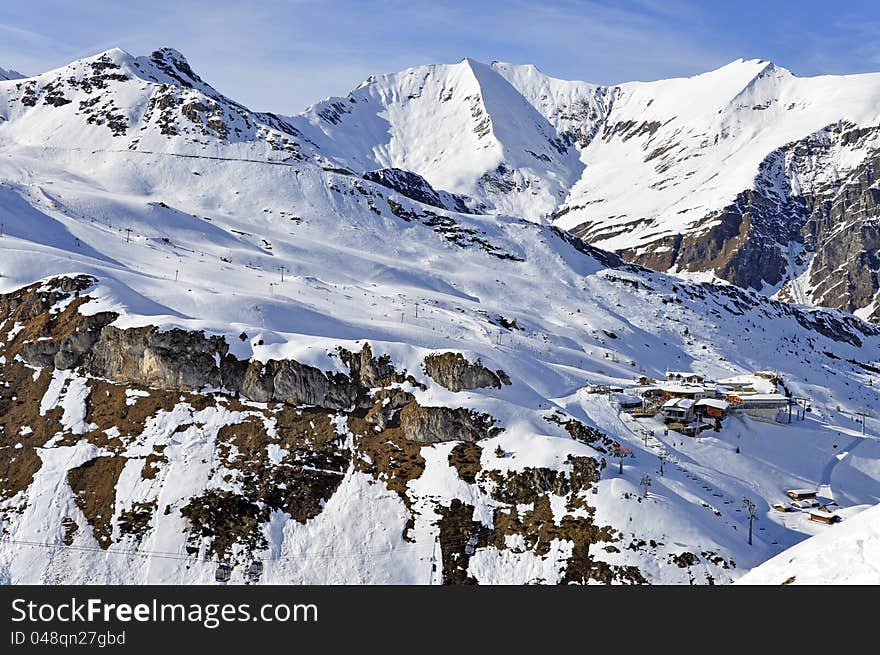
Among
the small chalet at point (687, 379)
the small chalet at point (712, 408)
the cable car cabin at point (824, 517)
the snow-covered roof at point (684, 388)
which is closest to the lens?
the cable car cabin at point (824, 517)

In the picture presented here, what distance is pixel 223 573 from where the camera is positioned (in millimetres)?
59156

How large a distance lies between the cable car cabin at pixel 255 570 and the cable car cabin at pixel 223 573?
57.8 inches

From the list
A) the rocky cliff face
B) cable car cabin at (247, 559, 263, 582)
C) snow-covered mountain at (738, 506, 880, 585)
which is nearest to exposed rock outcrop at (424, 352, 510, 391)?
the rocky cliff face

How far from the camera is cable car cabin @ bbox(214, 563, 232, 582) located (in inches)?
2317

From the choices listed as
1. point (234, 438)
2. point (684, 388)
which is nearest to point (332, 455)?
point (234, 438)

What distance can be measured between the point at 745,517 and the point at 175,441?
50.1m

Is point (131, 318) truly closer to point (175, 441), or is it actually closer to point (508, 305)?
point (175, 441)

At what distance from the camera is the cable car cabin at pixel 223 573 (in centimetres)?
5884

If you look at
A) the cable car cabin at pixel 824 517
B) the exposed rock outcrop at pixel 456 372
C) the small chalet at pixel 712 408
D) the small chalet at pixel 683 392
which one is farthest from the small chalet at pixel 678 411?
the exposed rock outcrop at pixel 456 372

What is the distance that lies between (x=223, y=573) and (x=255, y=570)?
237 centimetres

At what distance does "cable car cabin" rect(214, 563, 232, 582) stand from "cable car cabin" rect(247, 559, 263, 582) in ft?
4.82

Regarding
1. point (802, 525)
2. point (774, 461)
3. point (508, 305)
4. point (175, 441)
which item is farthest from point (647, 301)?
point (175, 441)

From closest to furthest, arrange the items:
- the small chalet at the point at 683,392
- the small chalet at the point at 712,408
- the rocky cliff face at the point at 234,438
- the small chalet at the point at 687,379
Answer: the rocky cliff face at the point at 234,438 → the small chalet at the point at 712,408 → the small chalet at the point at 683,392 → the small chalet at the point at 687,379

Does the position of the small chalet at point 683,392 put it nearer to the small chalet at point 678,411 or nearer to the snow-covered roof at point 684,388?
the snow-covered roof at point 684,388
